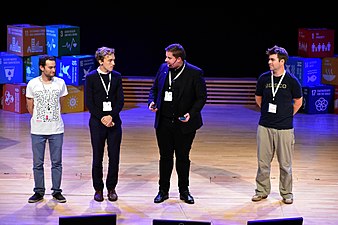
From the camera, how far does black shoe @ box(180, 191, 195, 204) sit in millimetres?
7630

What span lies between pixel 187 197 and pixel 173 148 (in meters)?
0.50

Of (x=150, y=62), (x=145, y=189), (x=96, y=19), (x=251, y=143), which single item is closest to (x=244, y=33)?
(x=150, y=62)

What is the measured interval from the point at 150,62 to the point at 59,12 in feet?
5.64

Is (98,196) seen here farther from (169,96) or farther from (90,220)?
(90,220)

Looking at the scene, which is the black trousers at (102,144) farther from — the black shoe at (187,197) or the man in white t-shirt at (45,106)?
the black shoe at (187,197)

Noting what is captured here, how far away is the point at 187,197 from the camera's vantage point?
7.66 meters

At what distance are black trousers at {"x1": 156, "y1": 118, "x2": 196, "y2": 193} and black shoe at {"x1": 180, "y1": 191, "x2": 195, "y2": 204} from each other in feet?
0.12

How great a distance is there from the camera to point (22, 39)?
12.0m

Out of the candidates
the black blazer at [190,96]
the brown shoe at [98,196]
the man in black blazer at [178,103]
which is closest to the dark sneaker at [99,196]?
the brown shoe at [98,196]

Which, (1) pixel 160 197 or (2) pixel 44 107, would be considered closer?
(2) pixel 44 107

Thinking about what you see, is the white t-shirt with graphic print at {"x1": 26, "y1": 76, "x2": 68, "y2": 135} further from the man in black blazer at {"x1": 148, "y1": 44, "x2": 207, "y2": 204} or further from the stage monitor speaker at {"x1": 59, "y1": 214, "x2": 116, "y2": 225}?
the stage monitor speaker at {"x1": 59, "y1": 214, "x2": 116, "y2": 225}

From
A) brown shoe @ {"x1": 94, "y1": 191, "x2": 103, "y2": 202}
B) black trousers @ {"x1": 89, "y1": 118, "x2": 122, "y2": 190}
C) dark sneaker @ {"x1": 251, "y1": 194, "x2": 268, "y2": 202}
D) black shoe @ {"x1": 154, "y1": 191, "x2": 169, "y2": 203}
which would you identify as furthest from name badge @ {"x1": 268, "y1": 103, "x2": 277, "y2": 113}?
brown shoe @ {"x1": 94, "y1": 191, "x2": 103, "y2": 202}

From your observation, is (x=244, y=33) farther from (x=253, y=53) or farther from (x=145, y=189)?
(x=145, y=189)

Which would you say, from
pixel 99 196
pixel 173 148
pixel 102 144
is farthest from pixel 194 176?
pixel 102 144
